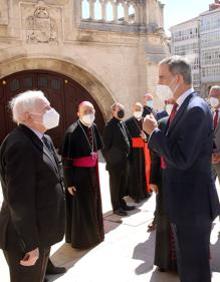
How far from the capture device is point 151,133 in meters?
2.74

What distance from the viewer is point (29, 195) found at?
2551 mm

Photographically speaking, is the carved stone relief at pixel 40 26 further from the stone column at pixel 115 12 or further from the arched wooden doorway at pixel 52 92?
the stone column at pixel 115 12

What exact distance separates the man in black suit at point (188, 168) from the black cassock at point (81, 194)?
219 centimetres

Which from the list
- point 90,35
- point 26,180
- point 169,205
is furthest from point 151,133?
point 90,35

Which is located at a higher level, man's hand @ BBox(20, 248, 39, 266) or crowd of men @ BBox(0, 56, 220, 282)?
crowd of men @ BBox(0, 56, 220, 282)

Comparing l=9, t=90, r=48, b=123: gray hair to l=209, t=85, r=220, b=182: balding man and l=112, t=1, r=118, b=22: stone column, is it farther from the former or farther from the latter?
l=112, t=1, r=118, b=22: stone column

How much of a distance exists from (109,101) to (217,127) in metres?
6.50

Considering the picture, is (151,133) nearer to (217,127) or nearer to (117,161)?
(217,127)

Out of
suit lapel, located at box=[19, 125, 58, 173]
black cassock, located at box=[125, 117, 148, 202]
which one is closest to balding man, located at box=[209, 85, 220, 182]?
black cassock, located at box=[125, 117, 148, 202]

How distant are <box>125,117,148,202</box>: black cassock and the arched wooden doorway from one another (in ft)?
15.8

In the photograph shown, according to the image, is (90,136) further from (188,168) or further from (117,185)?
(188,168)

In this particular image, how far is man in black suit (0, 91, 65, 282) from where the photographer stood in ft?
8.32

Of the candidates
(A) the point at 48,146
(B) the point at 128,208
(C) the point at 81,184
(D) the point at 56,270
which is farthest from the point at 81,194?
(A) the point at 48,146

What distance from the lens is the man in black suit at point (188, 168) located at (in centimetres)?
257
